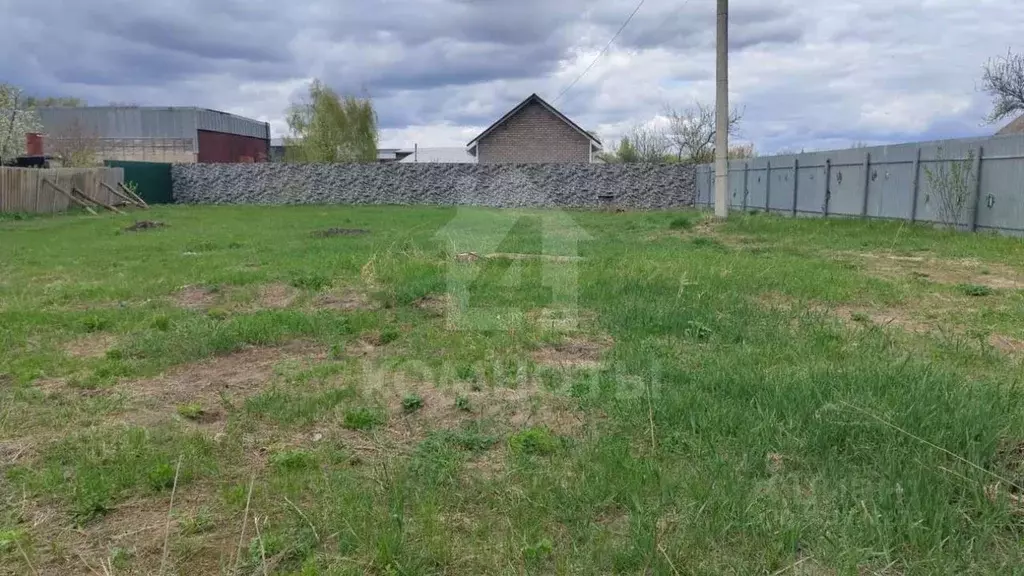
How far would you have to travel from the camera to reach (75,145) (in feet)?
112

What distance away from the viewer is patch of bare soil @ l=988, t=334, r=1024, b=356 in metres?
4.21

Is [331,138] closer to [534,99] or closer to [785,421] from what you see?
[534,99]

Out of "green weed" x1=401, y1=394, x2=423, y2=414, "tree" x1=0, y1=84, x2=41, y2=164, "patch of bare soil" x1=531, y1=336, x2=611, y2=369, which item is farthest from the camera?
"tree" x1=0, y1=84, x2=41, y2=164

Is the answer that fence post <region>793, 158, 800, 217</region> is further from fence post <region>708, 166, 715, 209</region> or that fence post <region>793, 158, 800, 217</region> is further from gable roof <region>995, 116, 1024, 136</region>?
gable roof <region>995, 116, 1024, 136</region>

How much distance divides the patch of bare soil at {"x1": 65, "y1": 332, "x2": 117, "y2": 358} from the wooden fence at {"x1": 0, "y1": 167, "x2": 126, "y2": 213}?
16.5 metres

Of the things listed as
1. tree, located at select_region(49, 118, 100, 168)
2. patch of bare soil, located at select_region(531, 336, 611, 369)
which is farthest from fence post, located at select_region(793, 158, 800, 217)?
tree, located at select_region(49, 118, 100, 168)

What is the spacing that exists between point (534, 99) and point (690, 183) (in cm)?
1077

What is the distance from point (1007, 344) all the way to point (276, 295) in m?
6.13

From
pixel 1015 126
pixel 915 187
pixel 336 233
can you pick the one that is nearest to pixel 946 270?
pixel 915 187

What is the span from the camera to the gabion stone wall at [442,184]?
→ 1056 inches

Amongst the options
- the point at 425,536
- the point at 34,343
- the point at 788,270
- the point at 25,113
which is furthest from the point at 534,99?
the point at 425,536

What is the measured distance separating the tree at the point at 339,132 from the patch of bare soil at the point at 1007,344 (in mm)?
35015

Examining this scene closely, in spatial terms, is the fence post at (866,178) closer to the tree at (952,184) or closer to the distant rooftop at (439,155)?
the tree at (952,184)

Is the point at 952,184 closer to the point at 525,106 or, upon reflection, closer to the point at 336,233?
the point at 336,233
